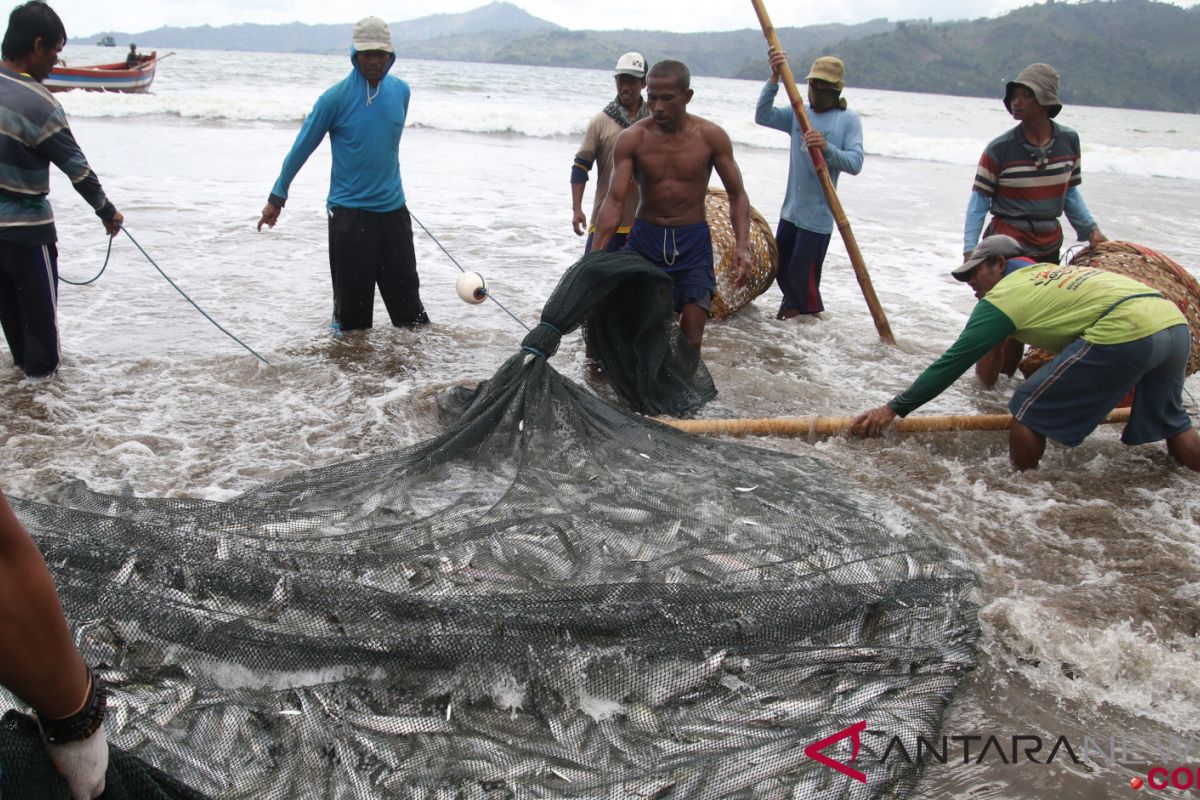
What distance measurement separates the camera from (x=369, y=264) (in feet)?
21.9

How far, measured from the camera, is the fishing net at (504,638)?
8.28 ft

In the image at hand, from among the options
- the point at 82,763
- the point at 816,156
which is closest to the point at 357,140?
the point at 816,156

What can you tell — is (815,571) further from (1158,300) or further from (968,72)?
(968,72)

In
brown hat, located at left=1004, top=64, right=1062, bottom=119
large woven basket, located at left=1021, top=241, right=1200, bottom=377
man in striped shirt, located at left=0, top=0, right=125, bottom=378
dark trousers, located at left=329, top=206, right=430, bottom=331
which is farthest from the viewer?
dark trousers, located at left=329, top=206, right=430, bottom=331

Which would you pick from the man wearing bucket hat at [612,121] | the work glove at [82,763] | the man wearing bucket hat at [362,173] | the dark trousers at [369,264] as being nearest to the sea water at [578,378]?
the dark trousers at [369,264]

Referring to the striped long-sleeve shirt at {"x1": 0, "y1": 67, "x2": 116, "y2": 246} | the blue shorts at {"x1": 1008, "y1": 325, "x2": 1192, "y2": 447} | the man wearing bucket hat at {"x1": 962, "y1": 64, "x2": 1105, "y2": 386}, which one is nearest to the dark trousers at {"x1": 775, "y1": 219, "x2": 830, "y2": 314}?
the man wearing bucket hat at {"x1": 962, "y1": 64, "x2": 1105, "y2": 386}

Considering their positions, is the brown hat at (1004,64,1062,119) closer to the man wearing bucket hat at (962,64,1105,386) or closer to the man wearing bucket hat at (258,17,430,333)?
the man wearing bucket hat at (962,64,1105,386)

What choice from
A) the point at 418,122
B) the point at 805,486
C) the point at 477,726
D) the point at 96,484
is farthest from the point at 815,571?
the point at 418,122

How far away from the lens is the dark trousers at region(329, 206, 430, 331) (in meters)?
6.51

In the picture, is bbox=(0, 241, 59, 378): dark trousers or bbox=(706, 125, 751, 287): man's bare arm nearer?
bbox=(0, 241, 59, 378): dark trousers

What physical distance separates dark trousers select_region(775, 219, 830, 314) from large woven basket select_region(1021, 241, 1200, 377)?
6.46 feet

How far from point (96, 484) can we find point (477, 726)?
2.90m

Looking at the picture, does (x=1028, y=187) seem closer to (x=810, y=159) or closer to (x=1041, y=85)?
(x=1041, y=85)

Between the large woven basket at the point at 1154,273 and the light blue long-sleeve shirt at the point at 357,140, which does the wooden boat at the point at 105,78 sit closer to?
the light blue long-sleeve shirt at the point at 357,140
